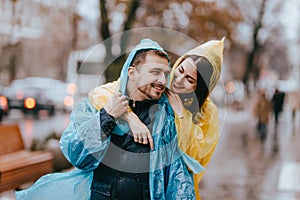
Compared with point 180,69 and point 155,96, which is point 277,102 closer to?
point 180,69

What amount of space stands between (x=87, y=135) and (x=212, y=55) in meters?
0.84

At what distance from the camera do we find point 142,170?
3062mm

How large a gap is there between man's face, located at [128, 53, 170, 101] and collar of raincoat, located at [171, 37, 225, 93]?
0.18 meters

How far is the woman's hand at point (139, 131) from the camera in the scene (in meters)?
3.01

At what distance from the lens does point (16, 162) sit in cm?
763

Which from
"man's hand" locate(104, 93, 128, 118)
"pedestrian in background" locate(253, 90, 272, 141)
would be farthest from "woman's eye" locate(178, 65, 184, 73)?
"pedestrian in background" locate(253, 90, 272, 141)

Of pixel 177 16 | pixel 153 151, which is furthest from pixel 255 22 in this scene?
pixel 153 151

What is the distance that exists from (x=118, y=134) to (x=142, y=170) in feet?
0.77

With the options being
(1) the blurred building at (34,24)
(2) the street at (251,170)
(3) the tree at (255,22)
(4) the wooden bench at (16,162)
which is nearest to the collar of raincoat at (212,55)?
(2) the street at (251,170)

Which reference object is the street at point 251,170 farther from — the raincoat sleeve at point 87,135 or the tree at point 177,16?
the tree at point 177,16

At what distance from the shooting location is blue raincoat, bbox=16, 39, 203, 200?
120 inches

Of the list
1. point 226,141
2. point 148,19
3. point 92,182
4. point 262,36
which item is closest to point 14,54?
point 148,19

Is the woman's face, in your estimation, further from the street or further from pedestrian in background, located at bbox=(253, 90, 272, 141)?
pedestrian in background, located at bbox=(253, 90, 272, 141)

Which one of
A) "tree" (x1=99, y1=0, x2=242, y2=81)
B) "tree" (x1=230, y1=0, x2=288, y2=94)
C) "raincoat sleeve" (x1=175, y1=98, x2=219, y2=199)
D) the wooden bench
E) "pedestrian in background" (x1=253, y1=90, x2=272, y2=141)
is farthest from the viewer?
"tree" (x1=230, y1=0, x2=288, y2=94)
